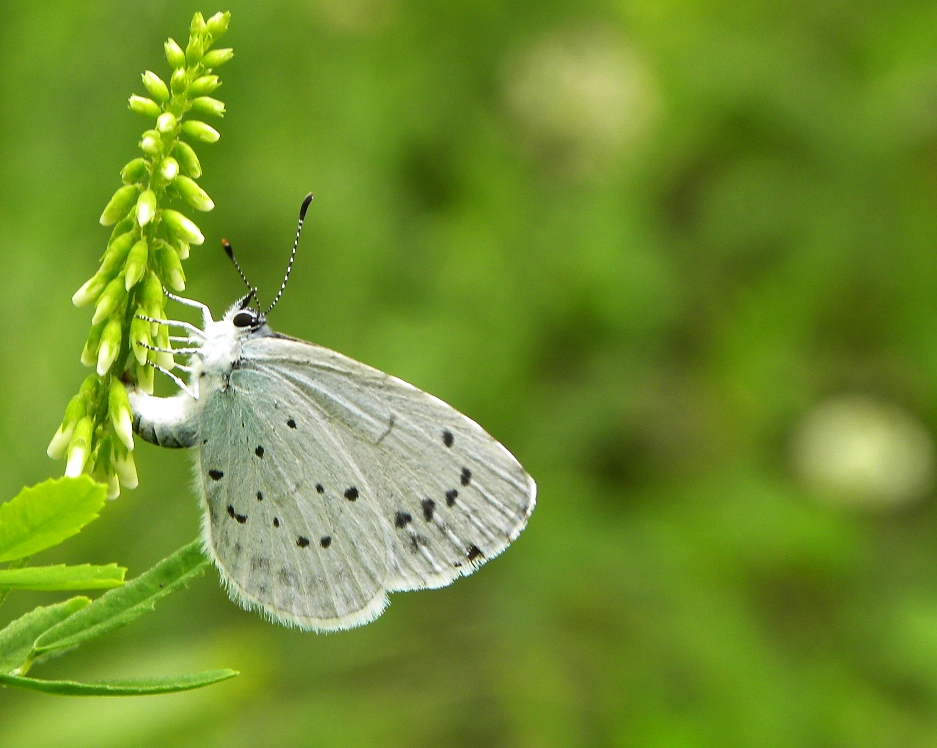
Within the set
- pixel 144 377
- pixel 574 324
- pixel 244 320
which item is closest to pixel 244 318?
pixel 244 320

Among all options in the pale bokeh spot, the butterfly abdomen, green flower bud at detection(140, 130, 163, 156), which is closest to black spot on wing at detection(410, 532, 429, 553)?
the butterfly abdomen

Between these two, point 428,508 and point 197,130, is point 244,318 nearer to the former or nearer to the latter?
point 428,508

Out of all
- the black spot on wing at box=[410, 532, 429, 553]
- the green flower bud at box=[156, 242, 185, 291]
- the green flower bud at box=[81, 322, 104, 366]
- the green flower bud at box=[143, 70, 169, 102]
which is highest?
the green flower bud at box=[143, 70, 169, 102]

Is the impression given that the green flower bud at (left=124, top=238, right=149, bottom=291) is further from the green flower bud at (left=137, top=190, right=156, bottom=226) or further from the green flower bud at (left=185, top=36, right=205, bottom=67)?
the green flower bud at (left=185, top=36, right=205, bottom=67)

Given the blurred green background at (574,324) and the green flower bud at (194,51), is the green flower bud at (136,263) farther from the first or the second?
the blurred green background at (574,324)

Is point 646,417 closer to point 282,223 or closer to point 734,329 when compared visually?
point 734,329
